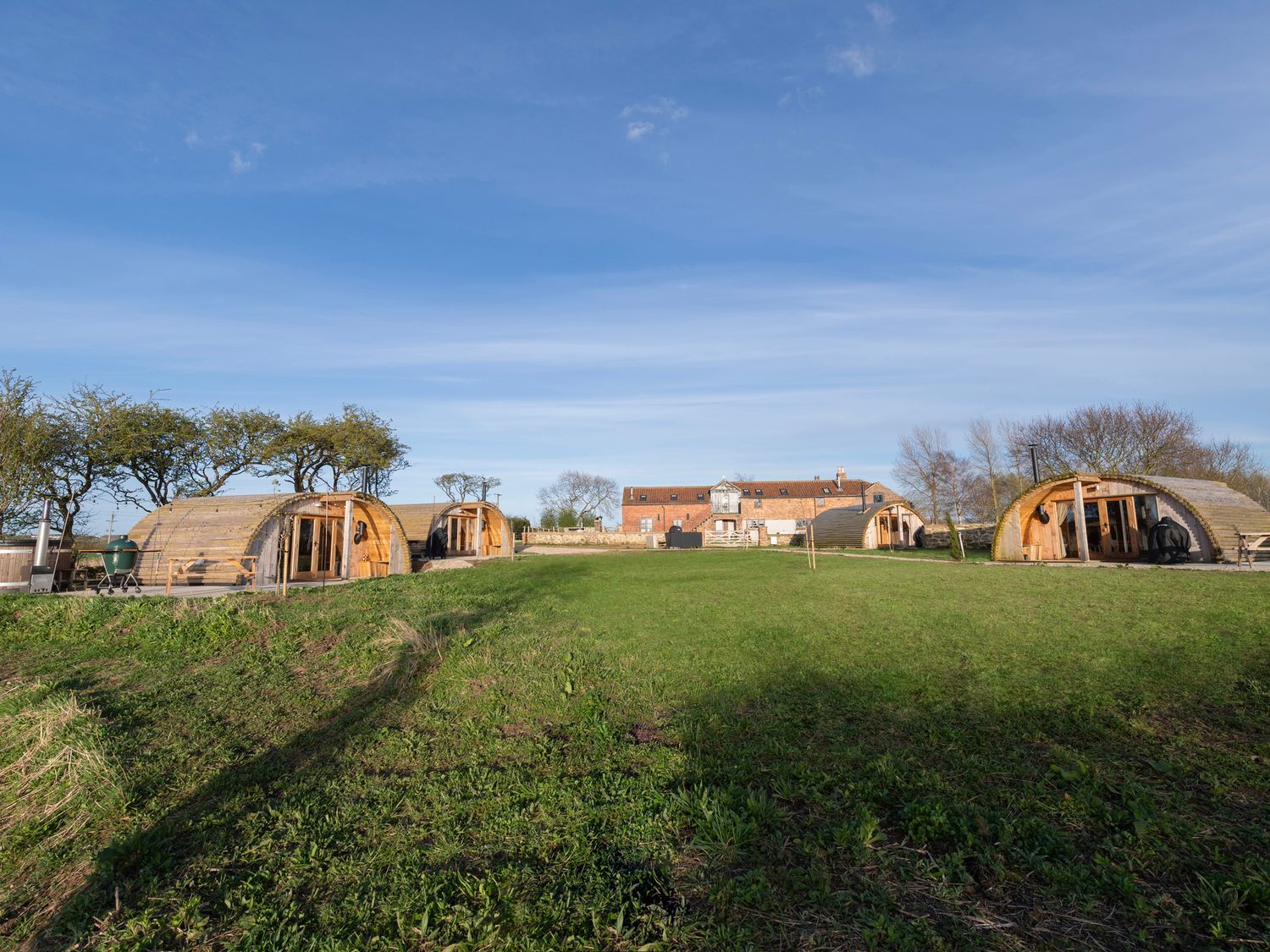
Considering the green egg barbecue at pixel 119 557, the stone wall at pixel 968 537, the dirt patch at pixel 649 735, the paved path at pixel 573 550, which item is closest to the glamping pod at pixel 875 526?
the stone wall at pixel 968 537

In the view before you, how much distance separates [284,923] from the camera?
342cm

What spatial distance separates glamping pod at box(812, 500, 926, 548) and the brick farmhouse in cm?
2186

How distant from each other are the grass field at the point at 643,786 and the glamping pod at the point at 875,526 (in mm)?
29751

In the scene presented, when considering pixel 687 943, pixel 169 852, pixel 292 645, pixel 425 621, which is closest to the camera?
pixel 687 943

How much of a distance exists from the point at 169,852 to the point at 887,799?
4.91 metres

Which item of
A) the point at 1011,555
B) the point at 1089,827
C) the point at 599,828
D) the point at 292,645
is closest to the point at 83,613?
the point at 292,645

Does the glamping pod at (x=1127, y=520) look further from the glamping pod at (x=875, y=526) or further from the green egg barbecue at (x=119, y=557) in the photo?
the green egg barbecue at (x=119, y=557)

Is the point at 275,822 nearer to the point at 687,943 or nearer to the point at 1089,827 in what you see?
the point at 687,943

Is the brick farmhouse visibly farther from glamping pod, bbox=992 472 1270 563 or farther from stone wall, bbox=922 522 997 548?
glamping pod, bbox=992 472 1270 563

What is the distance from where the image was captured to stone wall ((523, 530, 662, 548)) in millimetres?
61281

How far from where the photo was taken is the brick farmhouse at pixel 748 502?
68.1 meters

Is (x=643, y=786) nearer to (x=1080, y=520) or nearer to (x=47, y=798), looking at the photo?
(x=47, y=798)

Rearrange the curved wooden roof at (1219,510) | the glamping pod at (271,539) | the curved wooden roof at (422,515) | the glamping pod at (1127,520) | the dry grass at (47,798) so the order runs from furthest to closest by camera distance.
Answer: the curved wooden roof at (422,515), the glamping pod at (1127,520), the curved wooden roof at (1219,510), the glamping pod at (271,539), the dry grass at (47,798)

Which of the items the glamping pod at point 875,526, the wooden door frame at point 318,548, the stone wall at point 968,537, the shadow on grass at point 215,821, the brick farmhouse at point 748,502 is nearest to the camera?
the shadow on grass at point 215,821
